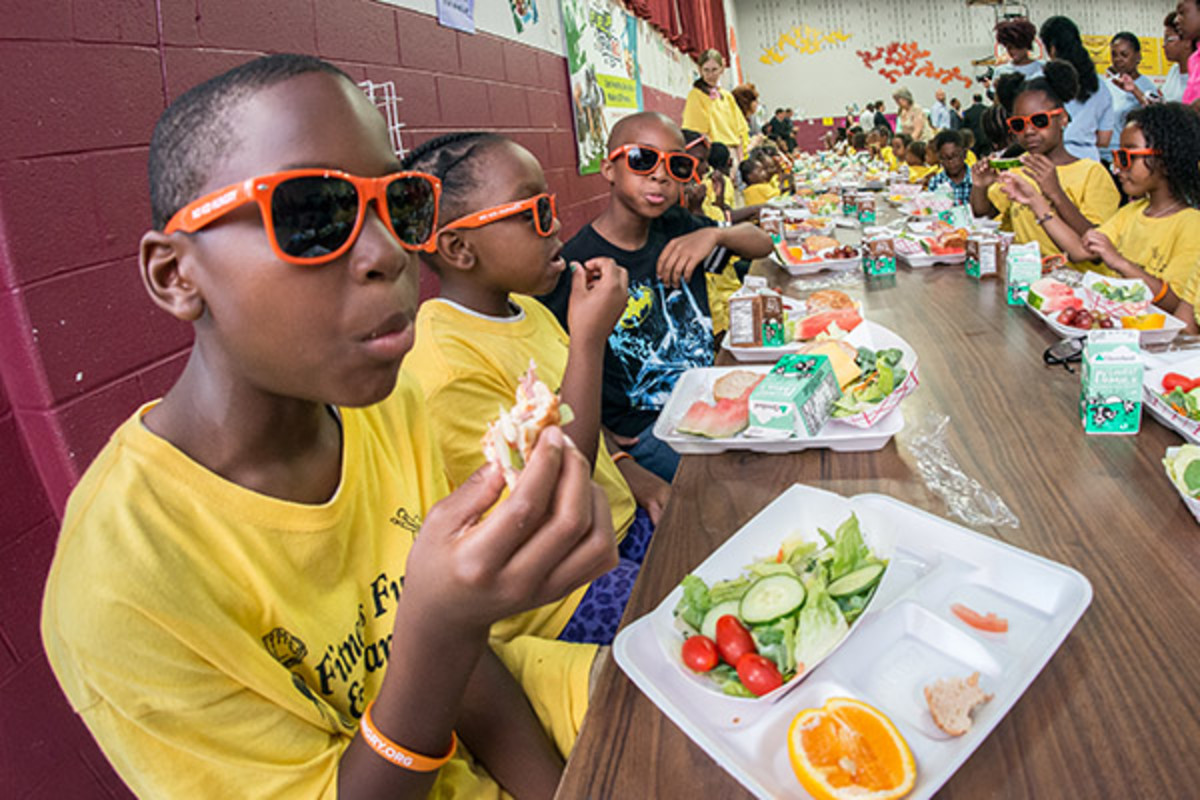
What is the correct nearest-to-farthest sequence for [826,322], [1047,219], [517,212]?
[517,212], [826,322], [1047,219]

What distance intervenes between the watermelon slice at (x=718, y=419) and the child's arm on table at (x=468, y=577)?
0.69m

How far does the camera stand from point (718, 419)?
1.51m

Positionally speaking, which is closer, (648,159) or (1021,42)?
(648,159)

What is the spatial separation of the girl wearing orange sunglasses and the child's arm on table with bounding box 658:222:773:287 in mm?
1270

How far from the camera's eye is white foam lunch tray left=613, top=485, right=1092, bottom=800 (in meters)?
0.76

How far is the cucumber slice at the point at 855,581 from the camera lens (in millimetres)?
915

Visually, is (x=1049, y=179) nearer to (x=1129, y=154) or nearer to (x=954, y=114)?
(x=1129, y=154)

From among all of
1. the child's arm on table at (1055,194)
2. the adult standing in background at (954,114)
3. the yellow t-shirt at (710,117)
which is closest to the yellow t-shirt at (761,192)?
the yellow t-shirt at (710,117)

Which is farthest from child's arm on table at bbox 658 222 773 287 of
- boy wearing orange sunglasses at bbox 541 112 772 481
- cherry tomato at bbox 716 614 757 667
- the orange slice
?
the orange slice

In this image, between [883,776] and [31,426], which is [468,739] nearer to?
[883,776]

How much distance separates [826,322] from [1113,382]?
0.77 metres

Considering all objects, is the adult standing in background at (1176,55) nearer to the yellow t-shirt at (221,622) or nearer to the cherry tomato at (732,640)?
the cherry tomato at (732,640)

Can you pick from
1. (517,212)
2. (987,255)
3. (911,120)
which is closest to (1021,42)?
(987,255)

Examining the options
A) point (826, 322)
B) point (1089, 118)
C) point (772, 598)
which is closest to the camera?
point (772, 598)
